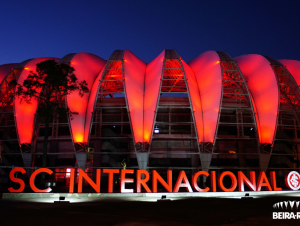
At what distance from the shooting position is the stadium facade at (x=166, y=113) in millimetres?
40906

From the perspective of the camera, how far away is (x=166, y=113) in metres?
48.8

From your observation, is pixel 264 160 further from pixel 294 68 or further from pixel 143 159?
pixel 294 68

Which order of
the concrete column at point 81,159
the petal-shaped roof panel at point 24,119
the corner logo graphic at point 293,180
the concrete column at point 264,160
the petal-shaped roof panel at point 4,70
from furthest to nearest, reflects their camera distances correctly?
the petal-shaped roof panel at point 4,70 → the petal-shaped roof panel at point 24,119 → the concrete column at point 264,160 → the concrete column at point 81,159 → the corner logo graphic at point 293,180

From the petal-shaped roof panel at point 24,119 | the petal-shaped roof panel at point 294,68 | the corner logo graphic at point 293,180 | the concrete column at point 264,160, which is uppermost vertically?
the petal-shaped roof panel at point 294,68

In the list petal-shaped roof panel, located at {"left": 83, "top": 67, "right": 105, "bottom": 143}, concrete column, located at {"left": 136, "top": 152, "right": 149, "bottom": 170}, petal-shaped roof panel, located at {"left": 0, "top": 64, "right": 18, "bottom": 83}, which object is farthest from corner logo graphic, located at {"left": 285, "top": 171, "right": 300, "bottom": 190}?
petal-shaped roof panel, located at {"left": 0, "top": 64, "right": 18, "bottom": 83}

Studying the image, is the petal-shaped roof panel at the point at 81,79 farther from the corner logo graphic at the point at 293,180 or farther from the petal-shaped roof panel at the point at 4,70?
the corner logo graphic at the point at 293,180

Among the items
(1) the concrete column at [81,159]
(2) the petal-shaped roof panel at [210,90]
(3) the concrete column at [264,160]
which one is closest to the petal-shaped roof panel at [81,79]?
(1) the concrete column at [81,159]

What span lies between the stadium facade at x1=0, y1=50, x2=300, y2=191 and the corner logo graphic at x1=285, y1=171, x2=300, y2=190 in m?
8.38

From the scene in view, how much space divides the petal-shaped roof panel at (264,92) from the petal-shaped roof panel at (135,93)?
18274 millimetres

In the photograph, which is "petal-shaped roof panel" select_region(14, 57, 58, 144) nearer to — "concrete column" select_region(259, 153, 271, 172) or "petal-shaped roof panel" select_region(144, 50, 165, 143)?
"petal-shaped roof panel" select_region(144, 50, 165, 143)

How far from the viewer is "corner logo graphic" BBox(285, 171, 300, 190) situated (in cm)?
3206

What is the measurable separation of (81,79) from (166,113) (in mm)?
15599

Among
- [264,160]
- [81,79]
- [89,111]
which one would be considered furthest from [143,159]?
[264,160]

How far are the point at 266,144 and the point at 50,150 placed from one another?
36.6 m
